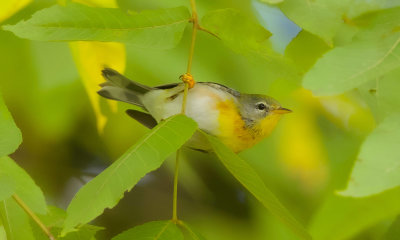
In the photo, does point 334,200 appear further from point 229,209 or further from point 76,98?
point 76,98

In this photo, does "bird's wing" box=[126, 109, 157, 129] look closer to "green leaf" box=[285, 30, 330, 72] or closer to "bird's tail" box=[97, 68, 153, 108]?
"bird's tail" box=[97, 68, 153, 108]

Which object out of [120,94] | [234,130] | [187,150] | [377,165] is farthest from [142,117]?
[377,165]

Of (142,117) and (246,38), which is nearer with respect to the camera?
(246,38)

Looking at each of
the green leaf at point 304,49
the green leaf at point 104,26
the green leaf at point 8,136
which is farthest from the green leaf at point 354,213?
the green leaf at point 8,136

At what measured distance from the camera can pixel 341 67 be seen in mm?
531

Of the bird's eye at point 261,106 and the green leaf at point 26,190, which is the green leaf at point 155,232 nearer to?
the green leaf at point 26,190

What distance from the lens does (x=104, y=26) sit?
650 mm

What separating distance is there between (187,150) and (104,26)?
34.9 inches

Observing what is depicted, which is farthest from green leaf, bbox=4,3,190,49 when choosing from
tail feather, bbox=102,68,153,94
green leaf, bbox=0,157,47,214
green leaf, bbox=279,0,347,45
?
tail feather, bbox=102,68,153,94

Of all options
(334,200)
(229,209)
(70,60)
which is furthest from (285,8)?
(229,209)

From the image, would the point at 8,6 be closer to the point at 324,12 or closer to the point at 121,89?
the point at 121,89

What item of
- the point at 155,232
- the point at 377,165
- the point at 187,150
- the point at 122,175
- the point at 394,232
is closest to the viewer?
the point at 377,165

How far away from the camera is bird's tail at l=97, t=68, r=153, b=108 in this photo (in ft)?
3.62

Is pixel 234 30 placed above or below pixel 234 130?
above
